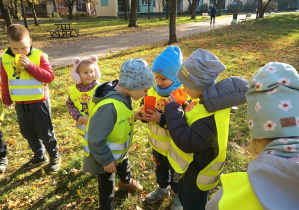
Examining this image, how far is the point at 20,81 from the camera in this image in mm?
3021

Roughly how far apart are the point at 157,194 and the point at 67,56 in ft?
32.5

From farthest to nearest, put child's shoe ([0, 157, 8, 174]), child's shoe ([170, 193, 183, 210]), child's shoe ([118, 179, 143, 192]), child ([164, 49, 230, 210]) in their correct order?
1. child's shoe ([0, 157, 8, 174])
2. child's shoe ([118, 179, 143, 192])
3. child's shoe ([170, 193, 183, 210])
4. child ([164, 49, 230, 210])

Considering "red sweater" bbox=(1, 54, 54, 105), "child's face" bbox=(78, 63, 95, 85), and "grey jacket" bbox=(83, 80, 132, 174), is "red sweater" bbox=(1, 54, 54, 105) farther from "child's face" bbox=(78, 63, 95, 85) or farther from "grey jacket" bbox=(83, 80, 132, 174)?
"grey jacket" bbox=(83, 80, 132, 174)

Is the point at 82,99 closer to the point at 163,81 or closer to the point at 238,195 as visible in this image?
the point at 163,81

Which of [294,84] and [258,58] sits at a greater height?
[294,84]

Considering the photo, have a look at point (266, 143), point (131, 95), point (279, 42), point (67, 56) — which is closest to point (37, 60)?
point (131, 95)

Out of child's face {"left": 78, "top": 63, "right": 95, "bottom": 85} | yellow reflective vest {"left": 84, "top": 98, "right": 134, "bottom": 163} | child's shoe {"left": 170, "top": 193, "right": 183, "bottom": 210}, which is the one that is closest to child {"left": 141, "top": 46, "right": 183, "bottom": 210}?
yellow reflective vest {"left": 84, "top": 98, "right": 134, "bottom": 163}

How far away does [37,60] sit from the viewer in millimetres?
3053

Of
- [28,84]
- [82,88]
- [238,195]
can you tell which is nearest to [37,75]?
[28,84]

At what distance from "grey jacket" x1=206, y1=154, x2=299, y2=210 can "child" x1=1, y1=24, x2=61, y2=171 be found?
2.88 m

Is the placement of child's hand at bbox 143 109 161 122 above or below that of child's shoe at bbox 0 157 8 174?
above

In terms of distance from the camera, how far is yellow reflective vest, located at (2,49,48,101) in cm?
300

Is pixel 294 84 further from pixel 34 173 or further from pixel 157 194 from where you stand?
pixel 34 173

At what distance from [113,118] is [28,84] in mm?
1737
